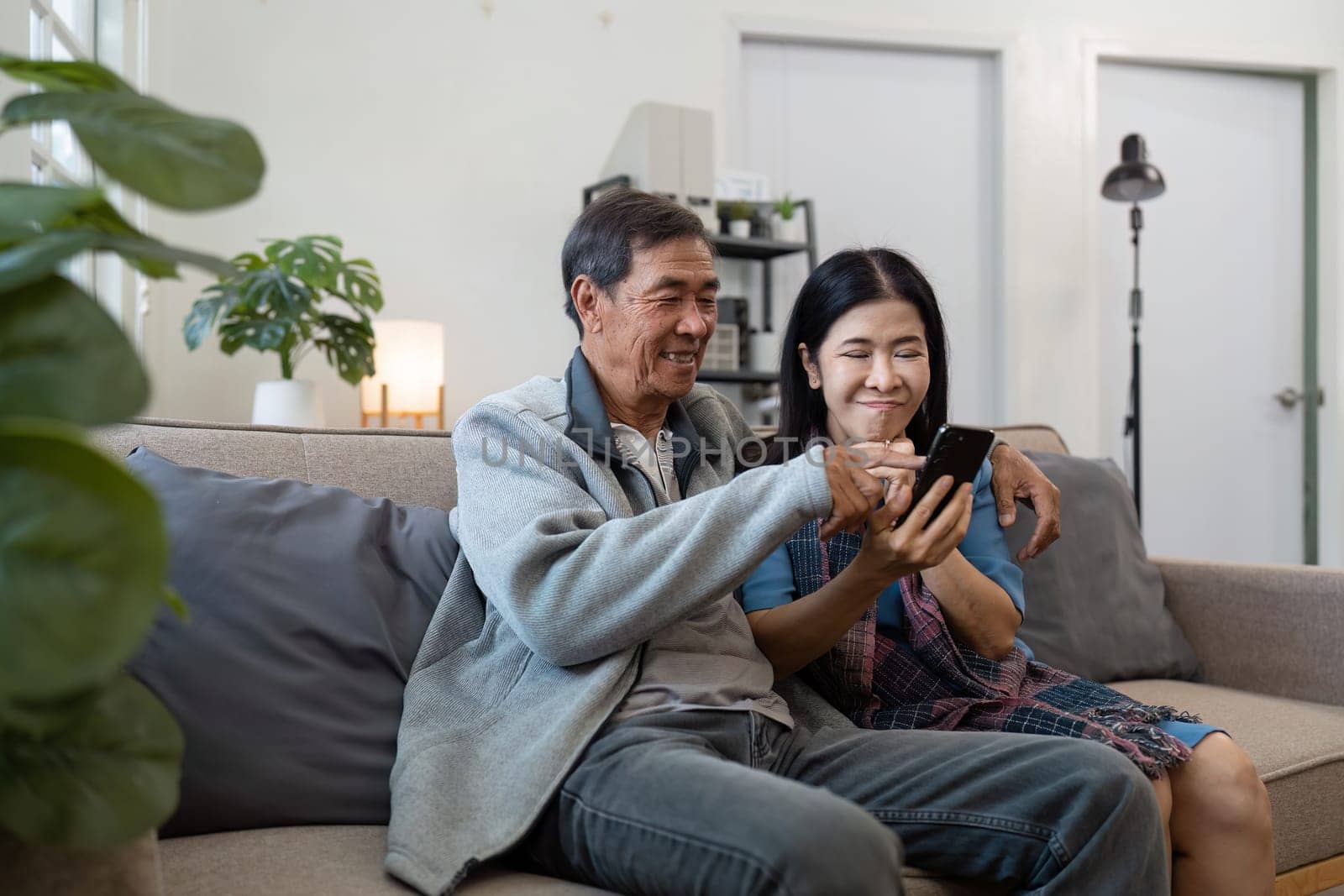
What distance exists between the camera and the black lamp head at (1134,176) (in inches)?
158

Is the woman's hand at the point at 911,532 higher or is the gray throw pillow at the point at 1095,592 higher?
the woman's hand at the point at 911,532

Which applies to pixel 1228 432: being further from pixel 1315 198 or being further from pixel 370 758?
pixel 370 758

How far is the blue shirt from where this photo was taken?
1.49m

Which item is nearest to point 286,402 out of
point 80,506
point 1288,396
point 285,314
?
point 285,314

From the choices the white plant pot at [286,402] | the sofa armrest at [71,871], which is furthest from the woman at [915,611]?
the white plant pot at [286,402]

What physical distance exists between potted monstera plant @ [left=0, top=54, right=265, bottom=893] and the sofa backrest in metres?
0.75

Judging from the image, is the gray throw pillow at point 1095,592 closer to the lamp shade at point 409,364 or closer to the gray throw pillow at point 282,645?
the gray throw pillow at point 282,645

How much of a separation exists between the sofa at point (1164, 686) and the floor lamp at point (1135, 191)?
74.4 inches

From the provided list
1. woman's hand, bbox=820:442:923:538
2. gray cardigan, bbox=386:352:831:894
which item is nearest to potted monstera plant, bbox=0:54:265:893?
gray cardigan, bbox=386:352:831:894

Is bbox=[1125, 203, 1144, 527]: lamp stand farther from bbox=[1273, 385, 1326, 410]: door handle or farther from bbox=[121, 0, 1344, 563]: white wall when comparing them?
bbox=[1273, 385, 1326, 410]: door handle

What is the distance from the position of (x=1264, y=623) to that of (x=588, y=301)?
1.30 meters

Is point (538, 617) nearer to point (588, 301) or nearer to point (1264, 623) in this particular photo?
point (588, 301)

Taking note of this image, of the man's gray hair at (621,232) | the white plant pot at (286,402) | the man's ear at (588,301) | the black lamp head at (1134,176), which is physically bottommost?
the white plant pot at (286,402)

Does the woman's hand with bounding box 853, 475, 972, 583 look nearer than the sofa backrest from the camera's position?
Yes
